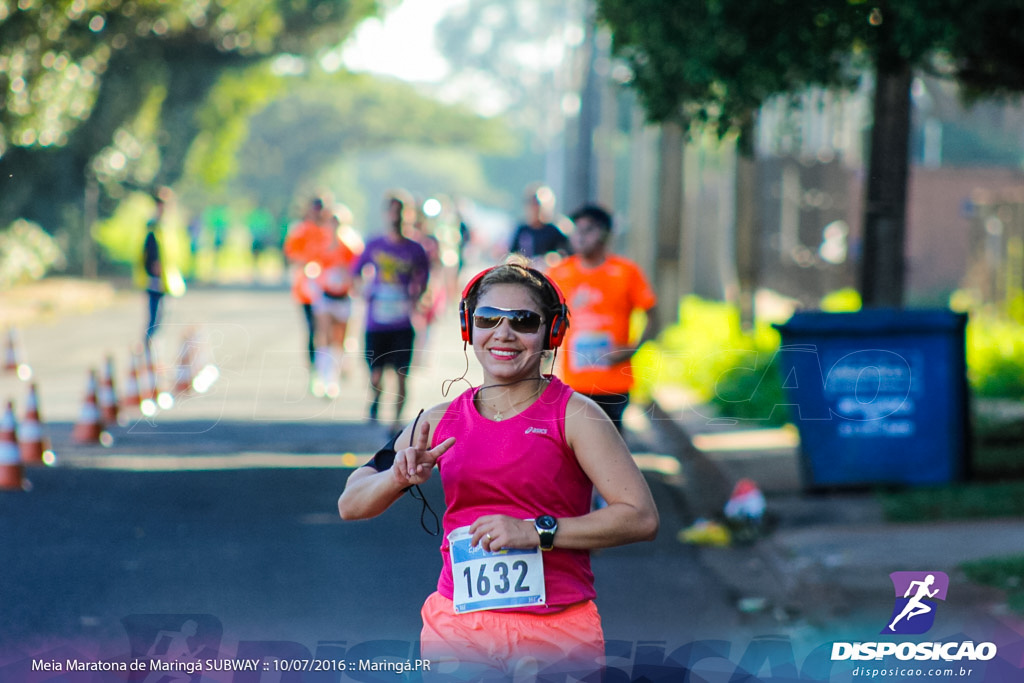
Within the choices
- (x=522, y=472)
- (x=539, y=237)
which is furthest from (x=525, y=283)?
(x=539, y=237)

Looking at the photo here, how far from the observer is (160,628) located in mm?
5961

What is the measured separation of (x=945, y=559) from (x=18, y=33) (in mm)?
22797

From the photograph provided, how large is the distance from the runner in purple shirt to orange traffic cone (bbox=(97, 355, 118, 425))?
237cm

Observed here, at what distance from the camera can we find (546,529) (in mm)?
3422

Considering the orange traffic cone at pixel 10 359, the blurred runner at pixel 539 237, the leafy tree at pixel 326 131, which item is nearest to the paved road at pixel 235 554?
the blurred runner at pixel 539 237

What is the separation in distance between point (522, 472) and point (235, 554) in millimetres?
5225

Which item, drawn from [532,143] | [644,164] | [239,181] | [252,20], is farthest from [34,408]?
[532,143]

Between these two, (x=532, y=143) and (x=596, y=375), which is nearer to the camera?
(x=596, y=375)

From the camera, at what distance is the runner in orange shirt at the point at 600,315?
8.55 metres

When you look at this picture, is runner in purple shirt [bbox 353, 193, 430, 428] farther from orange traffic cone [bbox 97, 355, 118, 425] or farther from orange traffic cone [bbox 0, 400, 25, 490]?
orange traffic cone [bbox 0, 400, 25, 490]

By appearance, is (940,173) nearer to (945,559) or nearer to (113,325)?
(113,325)

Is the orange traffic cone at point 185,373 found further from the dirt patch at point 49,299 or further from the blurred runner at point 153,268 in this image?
the dirt patch at point 49,299

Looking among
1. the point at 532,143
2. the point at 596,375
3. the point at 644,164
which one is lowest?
the point at 596,375

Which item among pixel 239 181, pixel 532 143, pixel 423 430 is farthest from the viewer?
pixel 532 143
